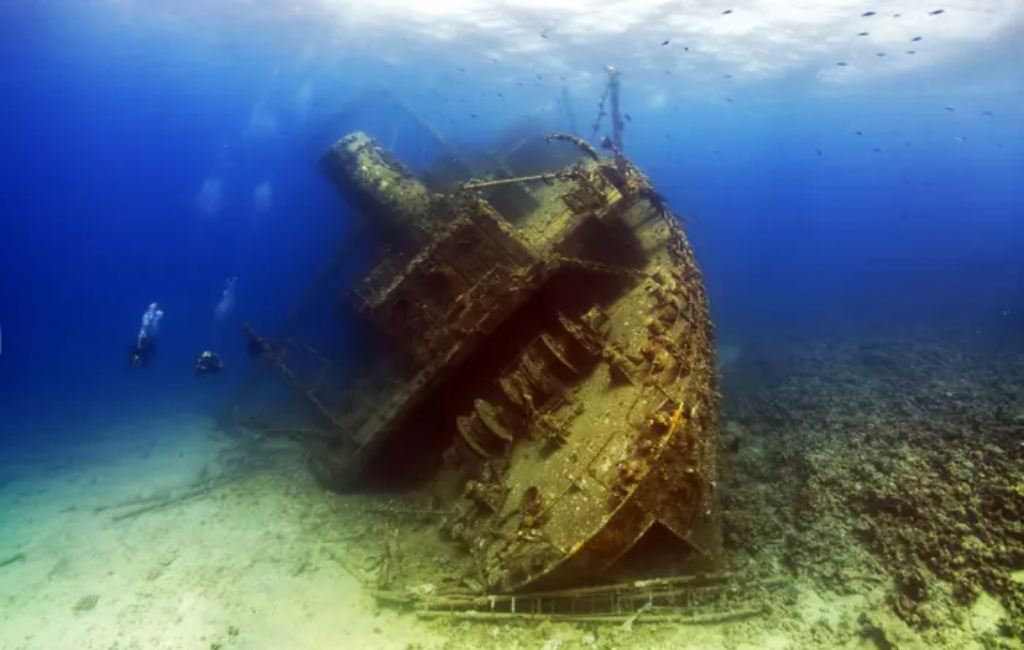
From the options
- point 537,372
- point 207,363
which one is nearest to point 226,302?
point 207,363

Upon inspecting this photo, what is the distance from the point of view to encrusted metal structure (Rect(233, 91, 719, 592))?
676cm

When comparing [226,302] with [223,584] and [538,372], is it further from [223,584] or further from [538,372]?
[538,372]

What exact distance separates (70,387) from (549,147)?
97.5ft

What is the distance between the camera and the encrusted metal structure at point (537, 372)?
6762 millimetres

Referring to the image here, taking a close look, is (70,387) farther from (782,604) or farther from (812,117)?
(812,117)

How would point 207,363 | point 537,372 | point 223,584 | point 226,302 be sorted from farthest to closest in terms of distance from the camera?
point 226,302
point 207,363
point 223,584
point 537,372

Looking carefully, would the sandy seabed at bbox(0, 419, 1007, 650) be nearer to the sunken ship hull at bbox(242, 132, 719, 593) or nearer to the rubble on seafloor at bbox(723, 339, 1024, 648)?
the rubble on seafloor at bbox(723, 339, 1024, 648)

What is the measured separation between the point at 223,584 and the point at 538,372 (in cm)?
585

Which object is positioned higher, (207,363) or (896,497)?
(207,363)

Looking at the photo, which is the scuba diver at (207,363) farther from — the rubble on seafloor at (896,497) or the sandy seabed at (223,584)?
the rubble on seafloor at (896,497)

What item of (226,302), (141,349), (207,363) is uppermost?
(141,349)

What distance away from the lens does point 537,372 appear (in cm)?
864

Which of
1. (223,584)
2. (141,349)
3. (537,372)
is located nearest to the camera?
(537,372)

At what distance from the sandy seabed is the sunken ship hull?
84 cm
